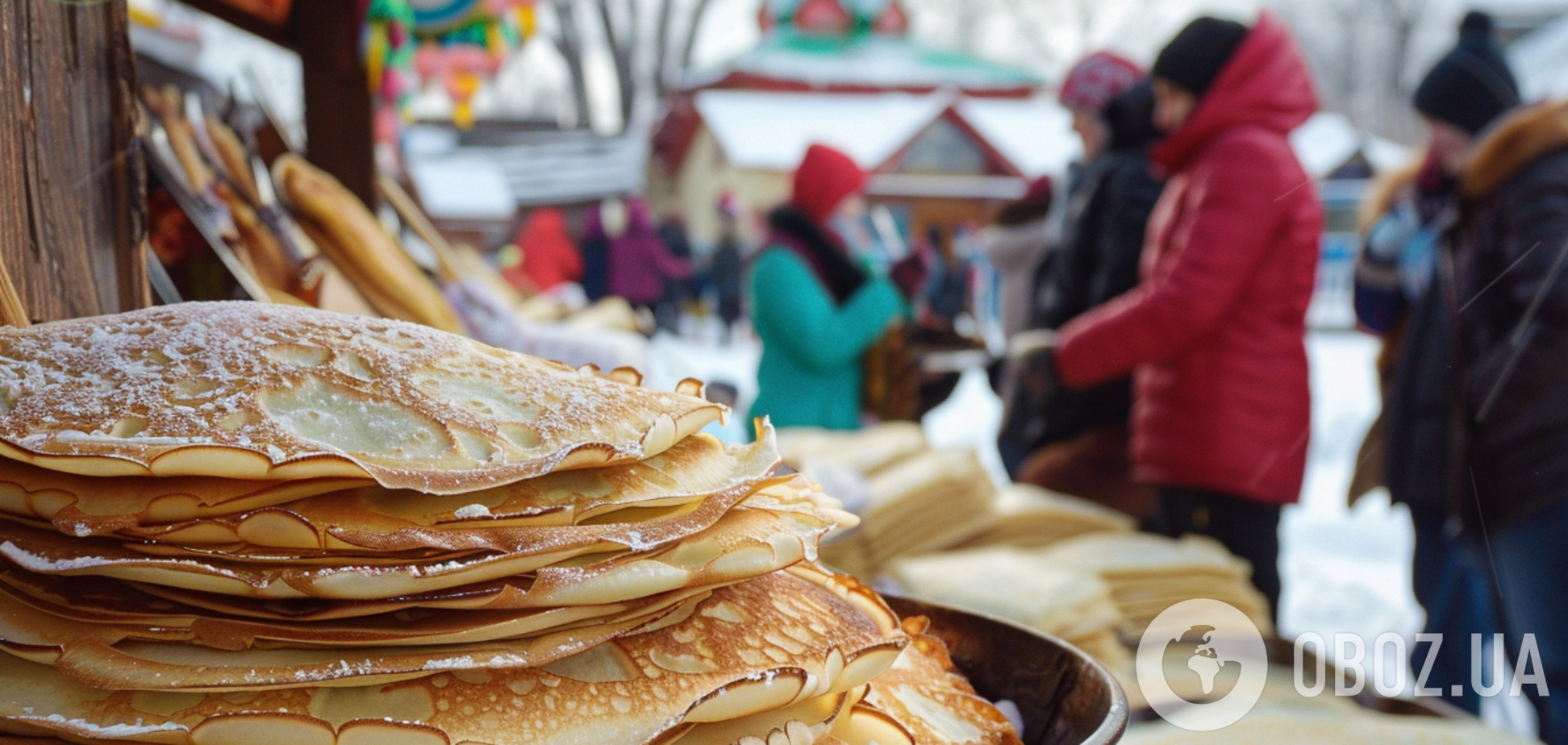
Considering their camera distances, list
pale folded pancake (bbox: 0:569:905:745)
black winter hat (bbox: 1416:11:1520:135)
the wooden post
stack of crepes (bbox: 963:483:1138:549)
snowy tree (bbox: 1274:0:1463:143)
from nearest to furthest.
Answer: pale folded pancake (bbox: 0:569:905:745)
the wooden post
stack of crepes (bbox: 963:483:1138:549)
black winter hat (bbox: 1416:11:1520:135)
snowy tree (bbox: 1274:0:1463:143)

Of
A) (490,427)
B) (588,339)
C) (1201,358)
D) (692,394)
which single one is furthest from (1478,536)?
(490,427)

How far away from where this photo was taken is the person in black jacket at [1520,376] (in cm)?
245

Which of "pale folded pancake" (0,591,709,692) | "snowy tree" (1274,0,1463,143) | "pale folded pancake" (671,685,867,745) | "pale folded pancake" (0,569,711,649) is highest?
"snowy tree" (1274,0,1463,143)

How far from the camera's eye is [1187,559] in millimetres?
2232

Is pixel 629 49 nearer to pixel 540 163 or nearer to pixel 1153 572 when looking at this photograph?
pixel 540 163

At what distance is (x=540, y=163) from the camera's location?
16625mm

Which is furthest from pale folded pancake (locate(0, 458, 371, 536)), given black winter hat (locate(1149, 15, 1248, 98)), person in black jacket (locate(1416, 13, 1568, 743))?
black winter hat (locate(1149, 15, 1248, 98))

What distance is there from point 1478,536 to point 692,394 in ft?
8.71

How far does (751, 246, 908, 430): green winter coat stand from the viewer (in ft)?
12.1

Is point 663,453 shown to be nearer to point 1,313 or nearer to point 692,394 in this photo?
point 692,394

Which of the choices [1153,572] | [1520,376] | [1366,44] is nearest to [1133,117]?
[1520,376]

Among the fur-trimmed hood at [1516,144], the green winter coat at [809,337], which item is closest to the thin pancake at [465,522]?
the fur-trimmed hood at [1516,144]

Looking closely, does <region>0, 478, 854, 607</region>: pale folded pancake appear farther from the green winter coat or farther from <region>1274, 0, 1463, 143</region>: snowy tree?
<region>1274, 0, 1463, 143</region>: snowy tree

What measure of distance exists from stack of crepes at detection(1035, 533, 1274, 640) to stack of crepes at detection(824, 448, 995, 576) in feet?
0.83
